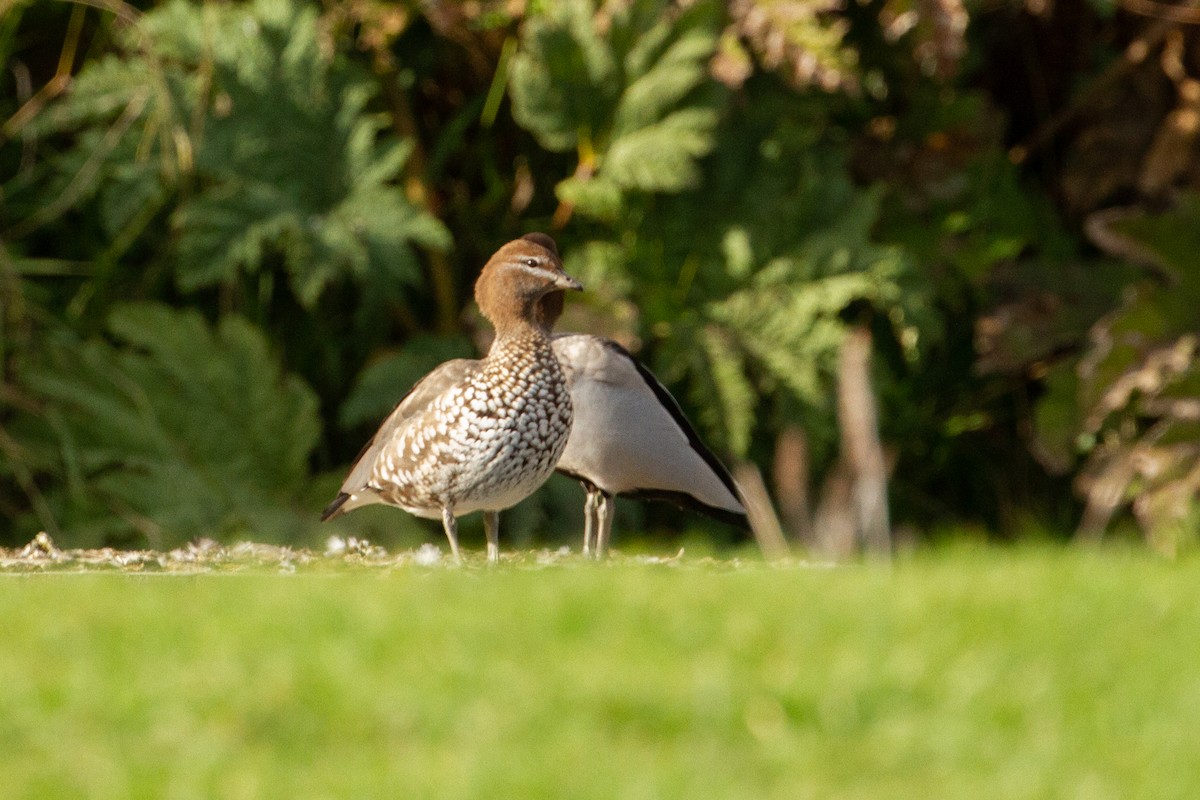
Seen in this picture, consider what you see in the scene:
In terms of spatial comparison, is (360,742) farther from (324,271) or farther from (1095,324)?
(1095,324)

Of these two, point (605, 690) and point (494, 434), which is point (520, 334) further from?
point (605, 690)

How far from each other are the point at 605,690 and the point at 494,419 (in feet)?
5.29

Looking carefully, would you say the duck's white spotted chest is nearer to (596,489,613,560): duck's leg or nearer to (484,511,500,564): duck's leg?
(484,511,500,564): duck's leg

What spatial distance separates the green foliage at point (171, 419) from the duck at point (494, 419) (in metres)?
2.44

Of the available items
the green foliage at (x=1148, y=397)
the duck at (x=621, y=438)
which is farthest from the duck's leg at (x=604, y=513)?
the green foliage at (x=1148, y=397)

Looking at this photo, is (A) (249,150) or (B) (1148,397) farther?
(A) (249,150)

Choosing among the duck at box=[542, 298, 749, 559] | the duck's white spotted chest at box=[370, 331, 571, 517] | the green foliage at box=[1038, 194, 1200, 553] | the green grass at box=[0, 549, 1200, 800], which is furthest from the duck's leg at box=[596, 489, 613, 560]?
the green foliage at box=[1038, 194, 1200, 553]

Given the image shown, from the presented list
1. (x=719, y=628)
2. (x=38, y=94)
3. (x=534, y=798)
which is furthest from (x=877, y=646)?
(x=38, y=94)

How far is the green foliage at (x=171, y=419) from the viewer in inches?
303

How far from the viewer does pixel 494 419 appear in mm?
4926

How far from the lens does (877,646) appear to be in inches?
147

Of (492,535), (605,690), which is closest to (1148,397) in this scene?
(492,535)

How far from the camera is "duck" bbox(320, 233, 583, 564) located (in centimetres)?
493

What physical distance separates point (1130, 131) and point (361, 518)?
12.3ft
